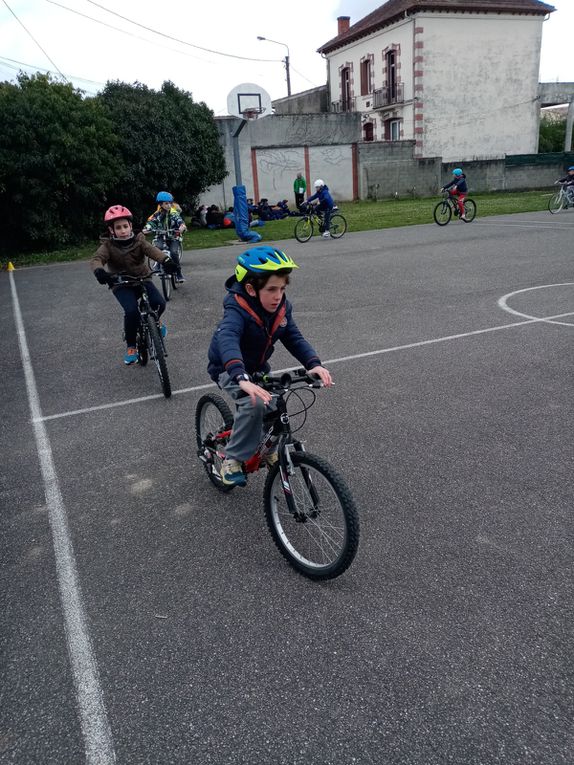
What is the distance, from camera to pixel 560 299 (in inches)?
374

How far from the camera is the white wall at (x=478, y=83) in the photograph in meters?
40.0

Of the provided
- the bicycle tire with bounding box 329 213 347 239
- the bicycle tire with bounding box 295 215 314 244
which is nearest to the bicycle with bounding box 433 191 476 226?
the bicycle tire with bounding box 329 213 347 239

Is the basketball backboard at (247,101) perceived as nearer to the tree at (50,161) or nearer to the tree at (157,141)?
the tree at (157,141)

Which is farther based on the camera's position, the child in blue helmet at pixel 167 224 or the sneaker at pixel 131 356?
the child in blue helmet at pixel 167 224

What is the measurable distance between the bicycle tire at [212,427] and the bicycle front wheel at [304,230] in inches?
605

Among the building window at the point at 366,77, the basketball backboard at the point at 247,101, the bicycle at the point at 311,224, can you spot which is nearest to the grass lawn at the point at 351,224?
the bicycle at the point at 311,224

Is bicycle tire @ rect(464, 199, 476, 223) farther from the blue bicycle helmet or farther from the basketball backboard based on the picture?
the blue bicycle helmet

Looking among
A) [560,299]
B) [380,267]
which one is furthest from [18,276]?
[560,299]

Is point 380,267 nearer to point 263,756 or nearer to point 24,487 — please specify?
point 24,487

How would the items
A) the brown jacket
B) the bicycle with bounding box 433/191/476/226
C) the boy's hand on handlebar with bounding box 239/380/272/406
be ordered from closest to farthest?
the boy's hand on handlebar with bounding box 239/380/272/406
the brown jacket
the bicycle with bounding box 433/191/476/226

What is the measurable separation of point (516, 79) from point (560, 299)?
40.7 metres

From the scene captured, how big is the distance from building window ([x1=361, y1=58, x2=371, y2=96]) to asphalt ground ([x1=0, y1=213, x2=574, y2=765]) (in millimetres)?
43491

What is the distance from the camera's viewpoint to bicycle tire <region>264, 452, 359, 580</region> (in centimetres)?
308

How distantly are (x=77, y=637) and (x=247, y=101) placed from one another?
21299 mm
